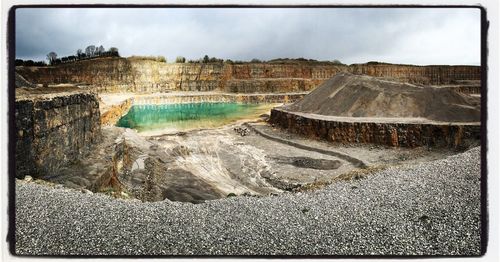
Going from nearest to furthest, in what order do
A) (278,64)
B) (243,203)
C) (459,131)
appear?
(243,203), (459,131), (278,64)

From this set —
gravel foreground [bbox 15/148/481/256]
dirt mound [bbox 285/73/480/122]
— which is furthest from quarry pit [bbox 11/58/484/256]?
dirt mound [bbox 285/73/480/122]

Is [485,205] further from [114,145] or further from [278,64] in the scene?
[278,64]

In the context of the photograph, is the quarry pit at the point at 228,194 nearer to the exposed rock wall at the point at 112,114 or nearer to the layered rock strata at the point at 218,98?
the exposed rock wall at the point at 112,114

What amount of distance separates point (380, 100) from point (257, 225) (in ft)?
46.5

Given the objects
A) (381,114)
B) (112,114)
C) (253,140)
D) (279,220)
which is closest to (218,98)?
(112,114)

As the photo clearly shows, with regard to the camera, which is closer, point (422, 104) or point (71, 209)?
point (71, 209)

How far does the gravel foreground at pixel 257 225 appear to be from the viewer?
4742mm

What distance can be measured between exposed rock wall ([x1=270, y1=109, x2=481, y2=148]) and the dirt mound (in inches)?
24.5

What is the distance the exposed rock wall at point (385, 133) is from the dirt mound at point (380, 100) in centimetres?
62

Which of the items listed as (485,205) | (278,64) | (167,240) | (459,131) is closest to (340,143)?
(459,131)

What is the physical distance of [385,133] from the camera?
51.4ft

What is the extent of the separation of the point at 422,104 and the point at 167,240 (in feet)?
47.8

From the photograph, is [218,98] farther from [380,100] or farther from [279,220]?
[279,220]

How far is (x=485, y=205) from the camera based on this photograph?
4.86 meters
